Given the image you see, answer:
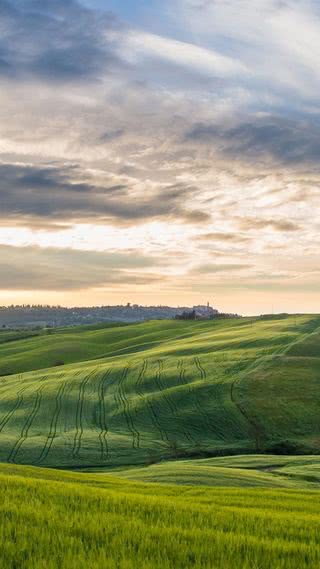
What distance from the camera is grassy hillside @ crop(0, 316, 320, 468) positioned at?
6750 centimetres

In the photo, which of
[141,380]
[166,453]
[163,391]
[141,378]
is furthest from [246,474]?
[141,378]

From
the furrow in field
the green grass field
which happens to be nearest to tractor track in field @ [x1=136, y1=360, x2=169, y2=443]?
the green grass field

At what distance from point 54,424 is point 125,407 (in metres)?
10.9

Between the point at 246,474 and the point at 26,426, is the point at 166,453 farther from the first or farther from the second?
the point at 246,474

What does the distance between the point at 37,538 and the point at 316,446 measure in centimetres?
6482

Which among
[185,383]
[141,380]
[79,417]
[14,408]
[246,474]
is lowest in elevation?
[79,417]

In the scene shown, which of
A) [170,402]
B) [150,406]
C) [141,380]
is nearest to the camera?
[150,406]

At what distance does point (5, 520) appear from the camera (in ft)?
A: 30.7

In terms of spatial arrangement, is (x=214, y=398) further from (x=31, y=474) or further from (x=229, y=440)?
(x=31, y=474)

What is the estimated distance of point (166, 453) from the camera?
6600 cm

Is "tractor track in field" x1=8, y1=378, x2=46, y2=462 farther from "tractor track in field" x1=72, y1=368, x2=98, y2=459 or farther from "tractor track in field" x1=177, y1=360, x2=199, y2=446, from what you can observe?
"tractor track in field" x1=177, y1=360, x2=199, y2=446

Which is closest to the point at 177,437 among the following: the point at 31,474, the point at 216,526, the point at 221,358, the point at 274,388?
the point at 274,388

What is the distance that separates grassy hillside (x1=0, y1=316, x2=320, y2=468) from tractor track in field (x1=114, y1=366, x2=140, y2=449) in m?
0.17

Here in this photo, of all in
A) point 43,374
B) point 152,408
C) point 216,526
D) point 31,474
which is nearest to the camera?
point 216,526
